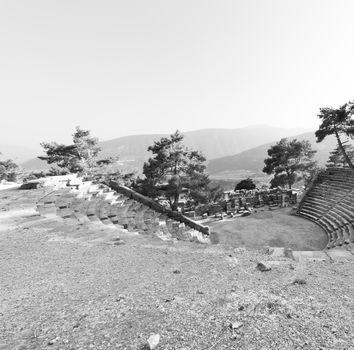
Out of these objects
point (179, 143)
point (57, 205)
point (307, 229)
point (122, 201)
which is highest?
point (179, 143)

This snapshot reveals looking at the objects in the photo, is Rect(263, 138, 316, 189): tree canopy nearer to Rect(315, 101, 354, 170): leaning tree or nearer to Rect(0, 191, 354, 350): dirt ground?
Rect(315, 101, 354, 170): leaning tree

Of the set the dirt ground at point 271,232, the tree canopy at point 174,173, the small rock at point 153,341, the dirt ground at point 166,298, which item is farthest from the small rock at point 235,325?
the tree canopy at point 174,173

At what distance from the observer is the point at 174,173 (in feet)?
66.1

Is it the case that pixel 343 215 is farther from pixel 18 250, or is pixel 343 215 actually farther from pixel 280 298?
pixel 18 250

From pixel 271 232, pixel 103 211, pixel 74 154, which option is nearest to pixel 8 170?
pixel 74 154

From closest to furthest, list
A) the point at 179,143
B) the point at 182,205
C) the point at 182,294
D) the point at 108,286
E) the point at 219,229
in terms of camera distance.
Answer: the point at 182,294 → the point at 108,286 → the point at 219,229 → the point at 179,143 → the point at 182,205

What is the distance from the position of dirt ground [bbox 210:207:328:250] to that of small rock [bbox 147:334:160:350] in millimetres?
10198

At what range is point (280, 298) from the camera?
3.68 metres

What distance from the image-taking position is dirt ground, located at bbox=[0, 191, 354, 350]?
2.77 meters

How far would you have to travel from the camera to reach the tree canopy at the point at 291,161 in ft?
78.7

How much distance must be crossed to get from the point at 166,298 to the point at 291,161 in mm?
24922

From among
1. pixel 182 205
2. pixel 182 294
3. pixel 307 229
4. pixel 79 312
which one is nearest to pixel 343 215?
pixel 307 229

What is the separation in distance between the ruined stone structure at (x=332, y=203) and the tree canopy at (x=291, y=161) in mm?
2564

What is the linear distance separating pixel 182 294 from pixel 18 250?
459cm
